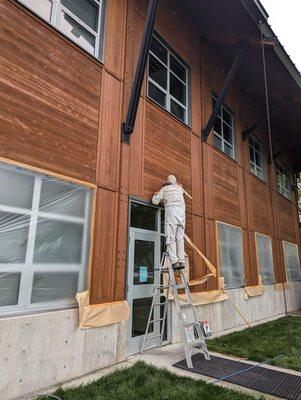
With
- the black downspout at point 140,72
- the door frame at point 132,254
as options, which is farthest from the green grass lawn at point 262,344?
the black downspout at point 140,72

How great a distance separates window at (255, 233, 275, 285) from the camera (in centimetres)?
1082

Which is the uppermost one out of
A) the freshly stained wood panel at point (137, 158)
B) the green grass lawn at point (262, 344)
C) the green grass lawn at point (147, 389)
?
the freshly stained wood panel at point (137, 158)

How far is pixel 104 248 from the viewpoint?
5031mm

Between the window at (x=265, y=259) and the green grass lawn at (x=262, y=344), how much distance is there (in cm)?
270

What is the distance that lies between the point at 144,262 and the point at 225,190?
169 inches

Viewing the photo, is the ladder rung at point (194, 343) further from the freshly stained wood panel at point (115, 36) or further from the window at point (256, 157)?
the window at point (256, 157)

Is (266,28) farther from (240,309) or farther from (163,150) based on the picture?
(240,309)

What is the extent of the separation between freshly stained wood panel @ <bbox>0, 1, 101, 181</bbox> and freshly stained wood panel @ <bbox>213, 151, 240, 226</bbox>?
456cm

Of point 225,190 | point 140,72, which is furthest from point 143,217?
point 225,190

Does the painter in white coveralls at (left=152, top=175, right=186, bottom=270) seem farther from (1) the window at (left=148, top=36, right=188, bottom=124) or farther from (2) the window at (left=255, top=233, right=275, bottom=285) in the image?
(2) the window at (left=255, top=233, right=275, bottom=285)

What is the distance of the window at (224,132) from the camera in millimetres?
9742

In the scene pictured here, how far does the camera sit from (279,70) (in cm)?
980

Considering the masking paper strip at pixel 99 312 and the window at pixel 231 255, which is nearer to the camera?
the masking paper strip at pixel 99 312

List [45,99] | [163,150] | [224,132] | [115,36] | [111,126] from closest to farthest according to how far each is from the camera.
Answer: [45,99], [111,126], [115,36], [163,150], [224,132]
